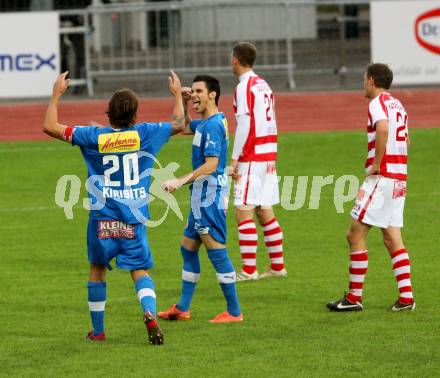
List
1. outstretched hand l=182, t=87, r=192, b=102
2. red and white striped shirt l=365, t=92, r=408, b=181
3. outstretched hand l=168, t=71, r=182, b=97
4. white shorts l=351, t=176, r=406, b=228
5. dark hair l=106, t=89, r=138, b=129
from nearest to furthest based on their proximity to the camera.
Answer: dark hair l=106, t=89, r=138, b=129 → outstretched hand l=168, t=71, r=182, b=97 → outstretched hand l=182, t=87, r=192, b=102 → red and white striped shirt l=365, t=92, r=408, b=181 → white shorts l=351, t=176, r=406, b=228

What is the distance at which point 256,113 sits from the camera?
1135cm

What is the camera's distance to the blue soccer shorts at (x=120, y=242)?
29.0ft

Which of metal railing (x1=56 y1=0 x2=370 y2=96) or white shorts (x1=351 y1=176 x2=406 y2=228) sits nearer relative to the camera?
white shorts (x1=351 y1=176 x2=406 y2=228)

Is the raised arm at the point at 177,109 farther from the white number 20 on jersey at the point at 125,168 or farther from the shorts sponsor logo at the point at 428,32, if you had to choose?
the shorts sponsor logo at the point at 428,32

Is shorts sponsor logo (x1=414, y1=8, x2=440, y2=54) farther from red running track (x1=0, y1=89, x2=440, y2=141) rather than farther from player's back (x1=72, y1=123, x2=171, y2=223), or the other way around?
player's back (x1=72, y1=123, x2=171, y2=223)

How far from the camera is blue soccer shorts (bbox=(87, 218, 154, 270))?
29.0 feet

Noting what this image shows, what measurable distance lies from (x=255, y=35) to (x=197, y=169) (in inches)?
696

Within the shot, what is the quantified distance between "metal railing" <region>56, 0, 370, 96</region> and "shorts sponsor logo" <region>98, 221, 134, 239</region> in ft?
56.4

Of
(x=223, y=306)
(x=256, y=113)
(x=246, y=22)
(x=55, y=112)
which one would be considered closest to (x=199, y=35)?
(x=246, y=22)

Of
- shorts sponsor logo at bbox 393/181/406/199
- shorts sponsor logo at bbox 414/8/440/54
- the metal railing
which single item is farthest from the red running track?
shorts sponsor logo at bbox 393/181/406/199

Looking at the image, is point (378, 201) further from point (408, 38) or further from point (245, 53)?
point (408, 38)

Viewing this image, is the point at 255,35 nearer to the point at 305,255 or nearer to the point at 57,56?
the point at 57,56

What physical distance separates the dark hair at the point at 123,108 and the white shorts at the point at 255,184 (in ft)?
8.92

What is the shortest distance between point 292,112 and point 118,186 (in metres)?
15.0
